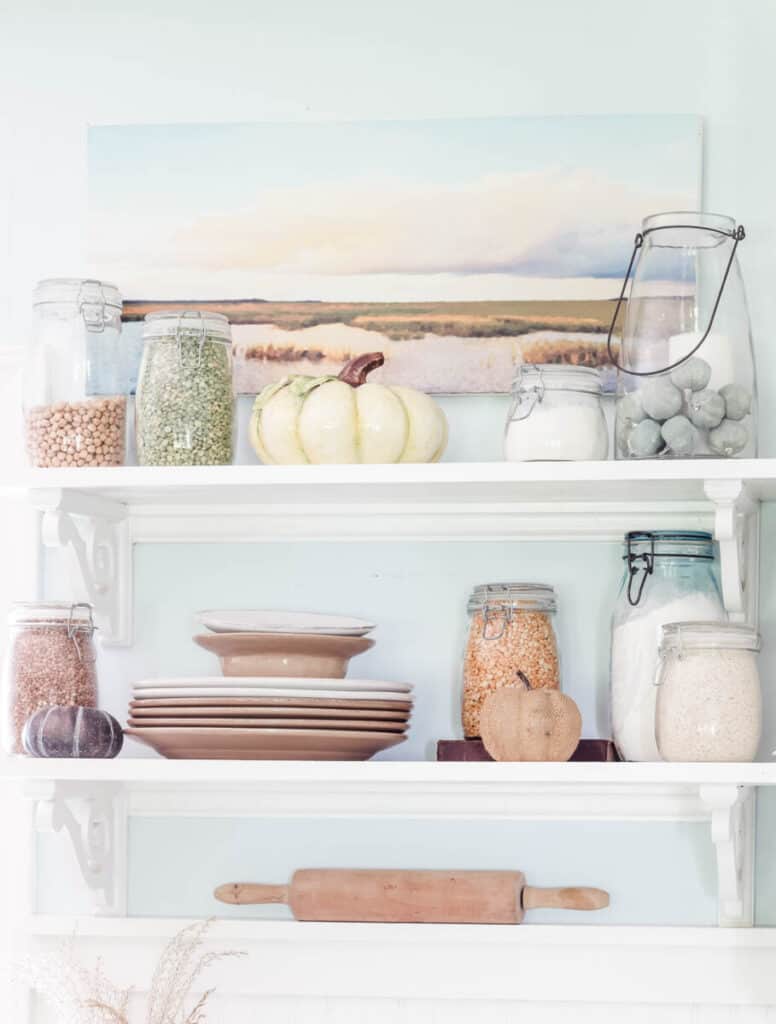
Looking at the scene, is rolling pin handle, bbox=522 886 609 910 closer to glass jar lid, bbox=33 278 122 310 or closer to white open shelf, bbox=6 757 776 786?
white open shelf, bbox=6 757 776 786

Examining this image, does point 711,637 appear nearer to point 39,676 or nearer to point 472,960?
point 472,960

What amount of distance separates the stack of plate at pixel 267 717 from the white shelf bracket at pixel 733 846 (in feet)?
1.18

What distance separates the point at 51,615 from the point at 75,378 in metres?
0.27

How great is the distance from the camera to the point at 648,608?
5.53ft

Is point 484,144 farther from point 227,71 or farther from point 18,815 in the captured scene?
point 18,815

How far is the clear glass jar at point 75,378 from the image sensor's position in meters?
1.72

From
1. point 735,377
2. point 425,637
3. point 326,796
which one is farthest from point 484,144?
point 326,796

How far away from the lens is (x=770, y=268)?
5.94ft

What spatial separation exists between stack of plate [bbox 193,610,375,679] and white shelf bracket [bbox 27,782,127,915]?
Answer: 0.23 meters

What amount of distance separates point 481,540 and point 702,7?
701 millimetres

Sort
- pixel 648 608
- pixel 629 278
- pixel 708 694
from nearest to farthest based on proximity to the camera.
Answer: pixel 708 694 → pixel 648 608 → pixel 629 278

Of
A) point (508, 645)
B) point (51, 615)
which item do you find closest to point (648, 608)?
point (508, 645)

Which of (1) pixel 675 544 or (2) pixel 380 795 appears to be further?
(2) pixel 380 795

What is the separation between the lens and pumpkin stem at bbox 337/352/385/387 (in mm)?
1717
